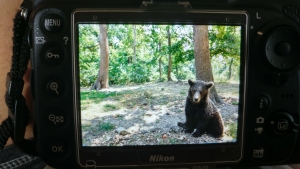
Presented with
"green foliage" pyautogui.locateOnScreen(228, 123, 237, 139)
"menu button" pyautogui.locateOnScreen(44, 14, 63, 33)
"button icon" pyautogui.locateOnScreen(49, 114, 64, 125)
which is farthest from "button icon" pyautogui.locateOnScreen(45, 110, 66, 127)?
"green foliage" pyautogui.locateOnScreen(228, 123, 237, 139)

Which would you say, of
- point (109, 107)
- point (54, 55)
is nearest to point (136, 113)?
point (109, 107)

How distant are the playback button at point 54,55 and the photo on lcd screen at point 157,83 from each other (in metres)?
0.03

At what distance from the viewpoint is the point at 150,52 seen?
0.47 meters

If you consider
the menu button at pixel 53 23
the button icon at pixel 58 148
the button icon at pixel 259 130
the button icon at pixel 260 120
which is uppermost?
the menu button at pixel 53 23

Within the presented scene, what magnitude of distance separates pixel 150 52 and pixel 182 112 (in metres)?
0.10

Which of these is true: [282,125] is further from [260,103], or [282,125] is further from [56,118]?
[56,118]

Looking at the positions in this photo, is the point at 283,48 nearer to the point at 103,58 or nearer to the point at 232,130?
the point at 232,130

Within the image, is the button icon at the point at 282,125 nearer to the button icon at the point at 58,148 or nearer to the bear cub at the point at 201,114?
the bear cub at the point at 201,114

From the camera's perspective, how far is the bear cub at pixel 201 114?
0.48m

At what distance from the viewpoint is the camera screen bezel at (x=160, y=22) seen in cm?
46

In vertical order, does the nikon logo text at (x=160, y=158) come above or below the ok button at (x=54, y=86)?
below

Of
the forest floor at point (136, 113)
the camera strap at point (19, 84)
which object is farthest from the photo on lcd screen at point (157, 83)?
the camera strap at point (19, 84)

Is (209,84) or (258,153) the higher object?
(209,84)

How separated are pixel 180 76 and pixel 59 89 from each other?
0.56ft
